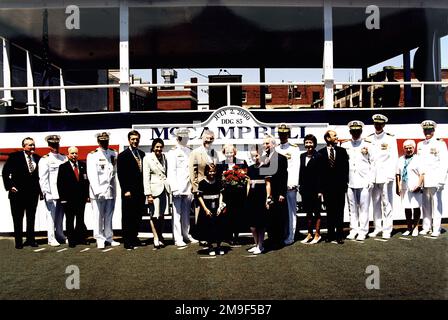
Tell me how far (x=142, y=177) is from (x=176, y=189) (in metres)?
0.66

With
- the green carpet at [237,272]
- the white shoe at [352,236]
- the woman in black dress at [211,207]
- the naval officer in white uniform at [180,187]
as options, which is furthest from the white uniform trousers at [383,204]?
the naval officer in white uniform at [180,187]

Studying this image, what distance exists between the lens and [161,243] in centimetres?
912

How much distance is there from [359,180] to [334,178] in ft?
2.47

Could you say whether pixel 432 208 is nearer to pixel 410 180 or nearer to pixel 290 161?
pixel 410 180

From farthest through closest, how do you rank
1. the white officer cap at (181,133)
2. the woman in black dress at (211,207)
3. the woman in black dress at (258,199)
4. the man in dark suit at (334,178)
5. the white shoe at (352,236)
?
1. the white officer cap at (181,133)
2. the white shoe at (352,236)
3. the man in dark suit at (334,178)
4. the woman in black dress at (211,207)
5. the woman in black dress at (258,199)

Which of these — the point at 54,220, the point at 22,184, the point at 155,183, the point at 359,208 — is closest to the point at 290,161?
the point at 359,208

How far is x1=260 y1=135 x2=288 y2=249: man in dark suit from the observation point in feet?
27.3

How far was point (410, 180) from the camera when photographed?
9500mm

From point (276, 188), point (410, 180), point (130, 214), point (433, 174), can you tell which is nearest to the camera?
point (276, 188)

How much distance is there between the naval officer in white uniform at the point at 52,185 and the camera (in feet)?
30.9

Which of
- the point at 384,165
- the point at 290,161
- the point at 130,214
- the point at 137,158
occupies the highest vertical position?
the point at 137,158

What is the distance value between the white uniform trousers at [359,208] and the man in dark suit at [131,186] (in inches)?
154

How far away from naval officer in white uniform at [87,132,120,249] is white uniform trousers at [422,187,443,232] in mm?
5931

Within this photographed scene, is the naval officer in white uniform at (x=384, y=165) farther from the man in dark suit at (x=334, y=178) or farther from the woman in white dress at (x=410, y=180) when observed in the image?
the man in dark suit at (x=334, y=178)
